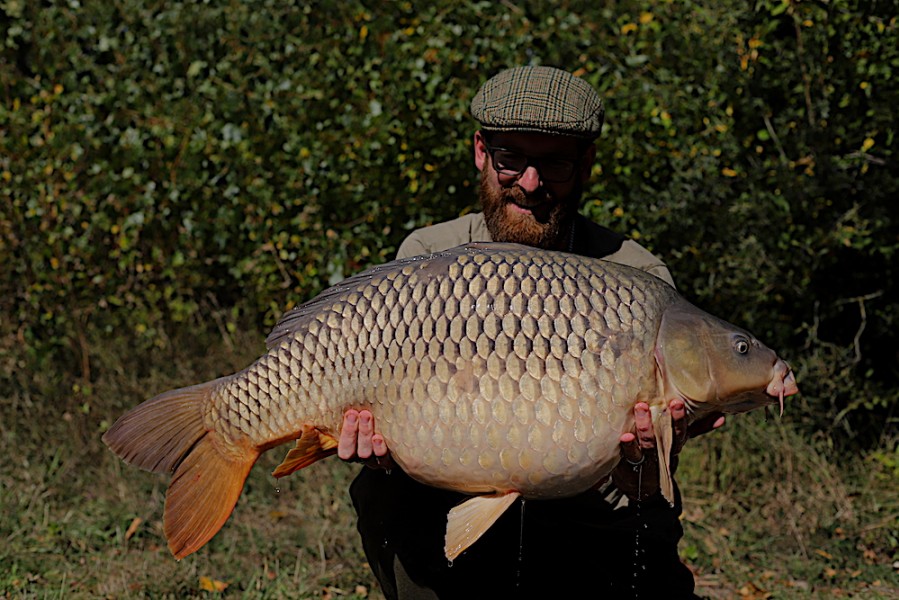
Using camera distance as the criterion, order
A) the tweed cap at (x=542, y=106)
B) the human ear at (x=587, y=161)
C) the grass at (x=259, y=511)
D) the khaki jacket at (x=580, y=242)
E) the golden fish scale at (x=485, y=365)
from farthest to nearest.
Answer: the grass at (x=259, y=511) < the khaki jacket at (x=580, y=242) < the human ear at (x=587, y=161) < the tweed cap at (x=542, y=106) < the golden fish scale at (x=485, y=365)

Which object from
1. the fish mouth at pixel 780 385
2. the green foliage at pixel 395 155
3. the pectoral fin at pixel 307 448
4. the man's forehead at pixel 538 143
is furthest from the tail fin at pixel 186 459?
the green foliage at pixel 395 155

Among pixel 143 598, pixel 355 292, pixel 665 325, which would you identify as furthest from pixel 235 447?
pixel 143 598

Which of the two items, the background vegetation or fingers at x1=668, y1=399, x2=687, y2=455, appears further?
the background vegetation

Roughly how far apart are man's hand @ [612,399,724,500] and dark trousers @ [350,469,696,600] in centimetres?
20

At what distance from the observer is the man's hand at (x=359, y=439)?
1.77 m

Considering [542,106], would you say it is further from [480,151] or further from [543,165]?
[480,151]

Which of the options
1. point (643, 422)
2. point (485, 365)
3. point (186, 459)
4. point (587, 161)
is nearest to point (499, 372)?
point (485, 365)

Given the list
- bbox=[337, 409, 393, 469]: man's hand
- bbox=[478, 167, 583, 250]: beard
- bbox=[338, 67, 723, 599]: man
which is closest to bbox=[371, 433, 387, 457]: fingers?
bbox=[337, 409, 393, 469]: man's hand

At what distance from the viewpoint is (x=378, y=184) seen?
330cm

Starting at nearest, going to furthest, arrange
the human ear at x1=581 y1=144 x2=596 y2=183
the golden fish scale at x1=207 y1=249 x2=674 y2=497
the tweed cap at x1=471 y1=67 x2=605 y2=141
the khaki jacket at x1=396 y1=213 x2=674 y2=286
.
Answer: the golden fish scale at x1=207 y1=249 x2=674 y2=497, the tweed cap at x1=471 y1=67 x2=605 y2=141, the human ear at x1=581 y1=144 x2=596 y2=183, the khaki jacket at x1=396 y1=213 x2=674 y2=286

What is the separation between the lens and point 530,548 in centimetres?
215

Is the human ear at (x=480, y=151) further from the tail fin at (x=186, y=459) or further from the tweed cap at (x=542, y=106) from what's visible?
the tail fin at (x=186, y=459)

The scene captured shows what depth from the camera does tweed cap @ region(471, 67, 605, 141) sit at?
2086 mm

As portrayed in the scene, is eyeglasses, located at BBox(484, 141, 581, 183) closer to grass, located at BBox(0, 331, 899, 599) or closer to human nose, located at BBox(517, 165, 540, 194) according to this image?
human nose, located at BBox(517, 165, 540, 194)
